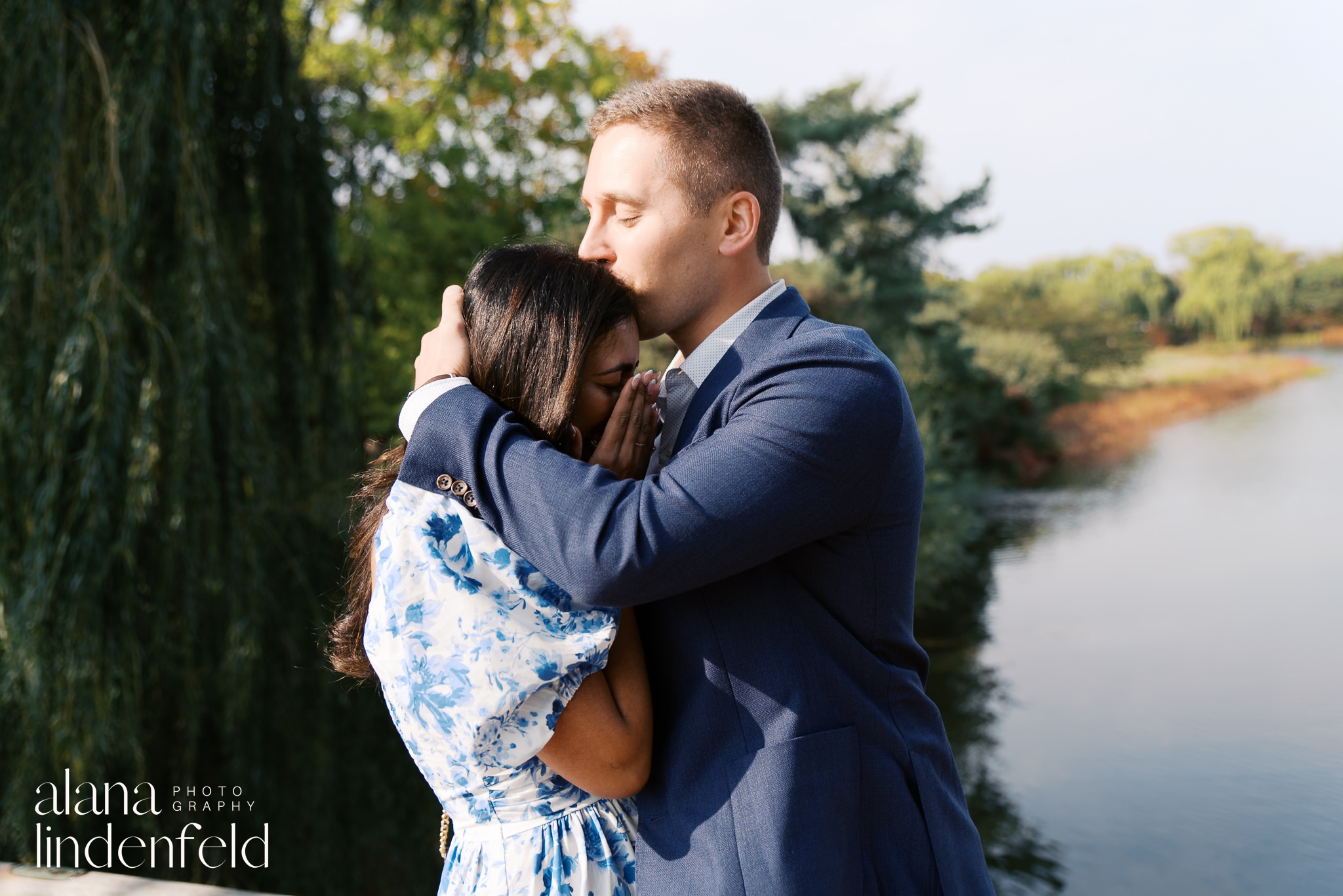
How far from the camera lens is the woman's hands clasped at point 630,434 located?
1154 mm

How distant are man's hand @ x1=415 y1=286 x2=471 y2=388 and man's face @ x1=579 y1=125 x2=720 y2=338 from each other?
183 mm

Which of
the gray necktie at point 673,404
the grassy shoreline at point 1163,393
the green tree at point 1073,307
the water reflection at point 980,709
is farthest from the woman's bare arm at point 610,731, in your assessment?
the green tree at point 1073,307

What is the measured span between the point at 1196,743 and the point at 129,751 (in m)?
7.19

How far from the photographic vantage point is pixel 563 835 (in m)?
1.24

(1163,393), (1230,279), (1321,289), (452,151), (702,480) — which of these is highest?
(452,151)

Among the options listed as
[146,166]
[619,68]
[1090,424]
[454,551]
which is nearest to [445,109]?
[619,68]

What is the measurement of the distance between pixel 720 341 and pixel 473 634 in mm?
484

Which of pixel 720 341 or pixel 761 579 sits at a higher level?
pixel 720 341

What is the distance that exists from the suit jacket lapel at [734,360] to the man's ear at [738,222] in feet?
0.37

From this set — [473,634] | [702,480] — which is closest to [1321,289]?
[702,480]

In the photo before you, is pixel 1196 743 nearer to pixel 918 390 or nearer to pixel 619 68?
pixel 918 390

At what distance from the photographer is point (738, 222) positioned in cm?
133

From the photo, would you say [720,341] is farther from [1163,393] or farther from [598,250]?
[1163,393]

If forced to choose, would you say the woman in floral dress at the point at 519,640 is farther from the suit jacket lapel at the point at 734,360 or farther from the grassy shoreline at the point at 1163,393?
the grassy shoreline at the point at 1163,393
